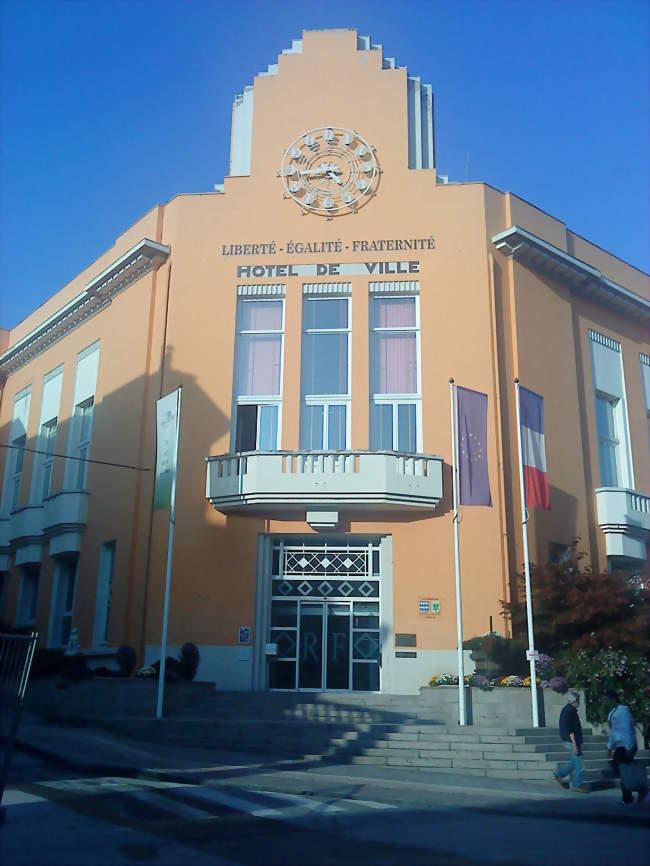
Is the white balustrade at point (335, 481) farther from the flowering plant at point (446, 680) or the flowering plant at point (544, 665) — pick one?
the flowering plant at point (544, 665)

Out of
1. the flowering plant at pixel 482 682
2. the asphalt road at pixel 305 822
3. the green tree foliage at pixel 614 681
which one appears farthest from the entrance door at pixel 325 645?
the asphalt road at pixel 305 822

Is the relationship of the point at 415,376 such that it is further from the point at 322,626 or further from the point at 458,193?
the point at 322,626

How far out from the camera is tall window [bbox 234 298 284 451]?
2253 cm

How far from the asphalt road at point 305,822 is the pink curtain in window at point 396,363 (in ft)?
36.6

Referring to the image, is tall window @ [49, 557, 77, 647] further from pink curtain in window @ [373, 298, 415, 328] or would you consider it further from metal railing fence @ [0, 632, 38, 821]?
metal railing fence @ [0, 632, 38, 821]

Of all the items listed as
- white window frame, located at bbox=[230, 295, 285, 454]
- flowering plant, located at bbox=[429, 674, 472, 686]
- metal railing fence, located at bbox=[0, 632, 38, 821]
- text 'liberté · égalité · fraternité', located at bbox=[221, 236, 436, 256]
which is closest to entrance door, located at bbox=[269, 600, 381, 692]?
flowering plant, located at bbox=[429, 674, 472, 686]

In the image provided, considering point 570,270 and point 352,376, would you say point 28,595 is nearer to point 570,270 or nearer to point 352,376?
point 352,376

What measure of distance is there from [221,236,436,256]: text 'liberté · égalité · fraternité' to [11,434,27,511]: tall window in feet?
42.2

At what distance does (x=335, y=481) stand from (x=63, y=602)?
10.9 metres

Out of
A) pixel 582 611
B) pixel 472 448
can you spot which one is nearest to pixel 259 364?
pixel 472 448

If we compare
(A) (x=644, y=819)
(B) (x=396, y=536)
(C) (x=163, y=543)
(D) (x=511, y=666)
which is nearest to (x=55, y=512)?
(C) (x=163, y=543)

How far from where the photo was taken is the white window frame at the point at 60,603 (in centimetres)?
2620

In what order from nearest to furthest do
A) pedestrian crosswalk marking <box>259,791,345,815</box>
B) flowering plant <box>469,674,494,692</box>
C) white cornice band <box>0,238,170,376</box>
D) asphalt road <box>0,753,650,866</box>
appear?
asphalt road <box>0,753,650,866</box>
pedestrian crosswalk marking <box>259,791,345,815</box>
flowering plant <box>469,674,494,692</box>
white cornice band <box>0,238,170,376</box>

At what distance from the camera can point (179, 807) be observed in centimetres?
1026
